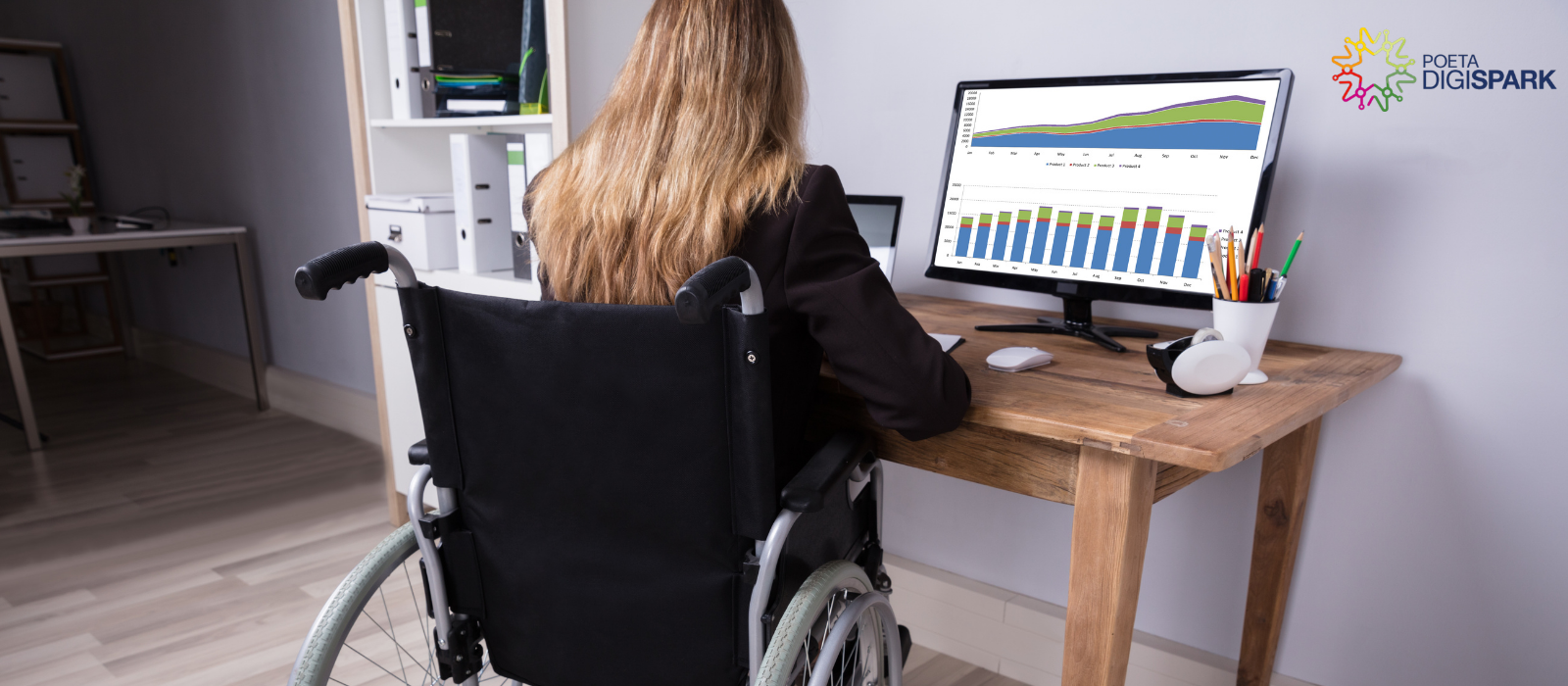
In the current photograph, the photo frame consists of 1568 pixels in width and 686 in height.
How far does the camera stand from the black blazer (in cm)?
98

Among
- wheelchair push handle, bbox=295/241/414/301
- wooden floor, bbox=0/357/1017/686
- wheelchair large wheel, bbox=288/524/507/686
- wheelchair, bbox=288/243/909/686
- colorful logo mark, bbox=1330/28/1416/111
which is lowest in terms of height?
wooden floor, bbox=0/357/1017/686

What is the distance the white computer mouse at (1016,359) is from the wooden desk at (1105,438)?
1 cm

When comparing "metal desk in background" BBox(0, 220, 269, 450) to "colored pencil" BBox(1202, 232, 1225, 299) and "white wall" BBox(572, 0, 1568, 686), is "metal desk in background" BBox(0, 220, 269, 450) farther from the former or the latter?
"colored pencil" BBox(1202, 232, 1225, 299)

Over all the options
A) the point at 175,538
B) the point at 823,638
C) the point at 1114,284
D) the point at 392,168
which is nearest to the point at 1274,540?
the point at 1114,284

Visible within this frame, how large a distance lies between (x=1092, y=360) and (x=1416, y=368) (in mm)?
523

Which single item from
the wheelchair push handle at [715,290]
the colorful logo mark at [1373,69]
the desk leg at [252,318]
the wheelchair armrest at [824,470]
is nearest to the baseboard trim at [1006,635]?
the wheelchair armrest at [824,470]

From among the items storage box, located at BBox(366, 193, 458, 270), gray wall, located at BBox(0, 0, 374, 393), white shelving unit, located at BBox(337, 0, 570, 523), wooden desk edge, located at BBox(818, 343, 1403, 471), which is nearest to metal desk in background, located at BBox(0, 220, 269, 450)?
gray wall, located at BBox(0, 0, 374, 393)

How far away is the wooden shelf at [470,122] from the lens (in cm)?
202

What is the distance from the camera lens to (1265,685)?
155 cm

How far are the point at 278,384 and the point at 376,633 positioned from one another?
7.10ft

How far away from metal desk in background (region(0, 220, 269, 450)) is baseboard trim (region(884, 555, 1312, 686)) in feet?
9.36

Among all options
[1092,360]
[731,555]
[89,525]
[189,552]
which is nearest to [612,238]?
[731,555]

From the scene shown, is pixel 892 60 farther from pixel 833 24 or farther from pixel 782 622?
pixel 782 622

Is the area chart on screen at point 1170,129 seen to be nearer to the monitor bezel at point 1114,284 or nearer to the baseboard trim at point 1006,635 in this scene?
the monitor bezel at point 1114,284
